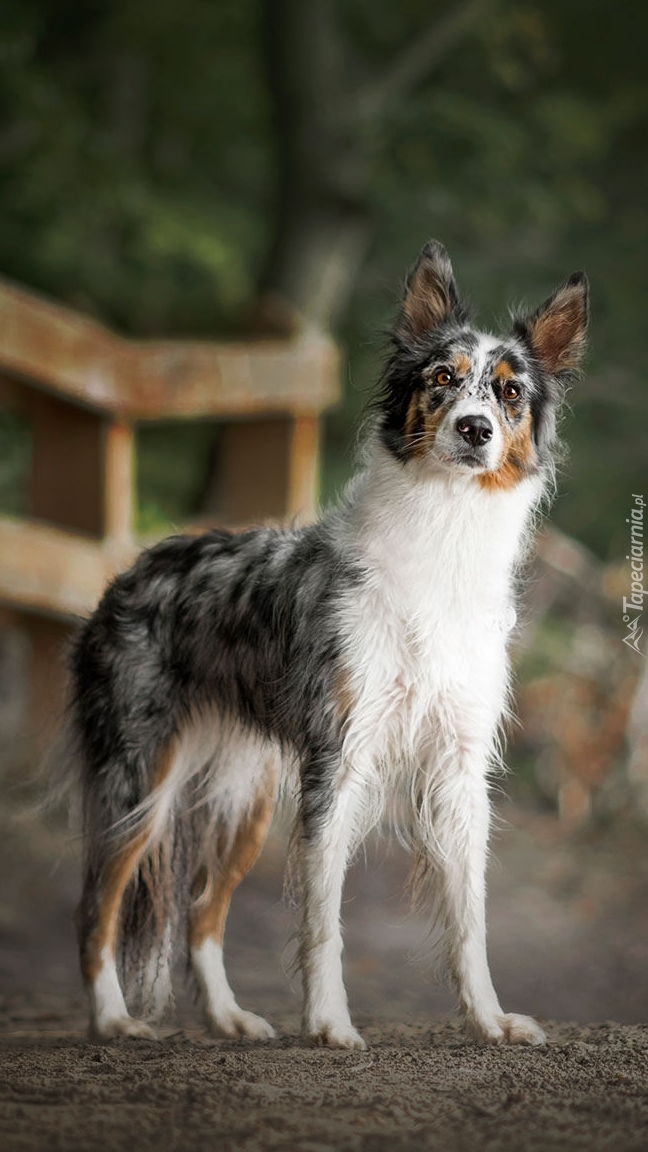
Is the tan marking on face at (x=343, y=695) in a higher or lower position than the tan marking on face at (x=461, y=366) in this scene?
lower

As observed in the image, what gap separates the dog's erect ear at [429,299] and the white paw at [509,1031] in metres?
1.87

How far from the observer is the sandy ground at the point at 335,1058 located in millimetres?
2670

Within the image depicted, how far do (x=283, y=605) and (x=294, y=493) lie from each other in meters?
3.53

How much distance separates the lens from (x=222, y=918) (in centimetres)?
429

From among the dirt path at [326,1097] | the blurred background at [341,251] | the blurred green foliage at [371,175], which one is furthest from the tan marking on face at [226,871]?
the blurred green foliage at [371,175]

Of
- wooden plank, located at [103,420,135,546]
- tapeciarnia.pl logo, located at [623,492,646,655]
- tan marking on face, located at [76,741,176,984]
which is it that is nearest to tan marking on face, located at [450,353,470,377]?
tan marking on face, located at [76,741,176,984]

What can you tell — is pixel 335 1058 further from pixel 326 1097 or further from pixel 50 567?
pixel 50 567

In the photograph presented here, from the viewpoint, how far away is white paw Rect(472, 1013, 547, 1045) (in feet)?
11.5

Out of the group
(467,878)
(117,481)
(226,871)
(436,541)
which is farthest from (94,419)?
(467,878)

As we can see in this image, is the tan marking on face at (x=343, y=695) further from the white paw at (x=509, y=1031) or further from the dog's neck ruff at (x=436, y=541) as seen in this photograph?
the white paw at (x=509, y=1031)

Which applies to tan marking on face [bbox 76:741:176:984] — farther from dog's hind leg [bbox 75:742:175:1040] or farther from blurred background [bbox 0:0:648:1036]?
blurred background [bbox 0:0:648:1036]

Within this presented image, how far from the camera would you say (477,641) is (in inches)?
146

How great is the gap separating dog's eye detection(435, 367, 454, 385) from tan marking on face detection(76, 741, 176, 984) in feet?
4.54

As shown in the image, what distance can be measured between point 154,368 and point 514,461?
3162mm
